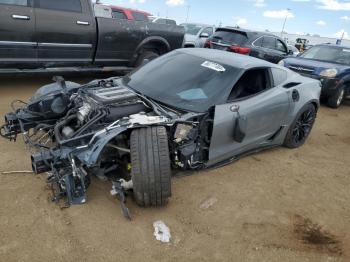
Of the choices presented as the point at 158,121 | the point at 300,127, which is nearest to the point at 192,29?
the point at 300,127

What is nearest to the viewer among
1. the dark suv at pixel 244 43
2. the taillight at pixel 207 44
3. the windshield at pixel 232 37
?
the dark suv at pixel 244 43

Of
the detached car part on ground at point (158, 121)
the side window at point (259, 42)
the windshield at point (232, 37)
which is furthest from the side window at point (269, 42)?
A: the detached car part on ground at point (158, 121)

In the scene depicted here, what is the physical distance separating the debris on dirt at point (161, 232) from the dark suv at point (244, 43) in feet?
26.0

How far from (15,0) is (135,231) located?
523cm

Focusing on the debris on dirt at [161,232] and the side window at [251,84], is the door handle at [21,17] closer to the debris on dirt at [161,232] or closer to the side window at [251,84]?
the side window at [251,84]

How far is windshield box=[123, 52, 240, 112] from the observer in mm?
4172

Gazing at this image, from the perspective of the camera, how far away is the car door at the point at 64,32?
685 centimetres

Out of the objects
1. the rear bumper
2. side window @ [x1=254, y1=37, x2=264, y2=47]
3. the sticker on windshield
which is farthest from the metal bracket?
side window @ [x1=254, y1=37, x2=264, y2=47]

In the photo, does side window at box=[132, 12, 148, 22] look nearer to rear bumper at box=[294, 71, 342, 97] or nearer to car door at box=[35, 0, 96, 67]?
car door at box=[35, 0, 96, 67]

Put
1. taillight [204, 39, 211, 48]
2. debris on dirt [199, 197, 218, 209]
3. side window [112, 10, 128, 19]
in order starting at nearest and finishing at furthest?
debris on dirt [199, 197, 218, 209], side window [112, 10, 128, 19], taillight [204, 39, 211, 48]

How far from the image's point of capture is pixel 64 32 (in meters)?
7.13

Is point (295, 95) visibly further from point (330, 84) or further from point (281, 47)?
point (281, 47)

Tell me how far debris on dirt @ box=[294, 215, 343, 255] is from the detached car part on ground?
1.14 meters

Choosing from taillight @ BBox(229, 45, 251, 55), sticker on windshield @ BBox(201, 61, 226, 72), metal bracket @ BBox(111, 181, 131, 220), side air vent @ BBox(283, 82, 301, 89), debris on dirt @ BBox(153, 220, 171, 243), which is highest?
sticker on windshield @ BBox(201, 61, 226, 72)
